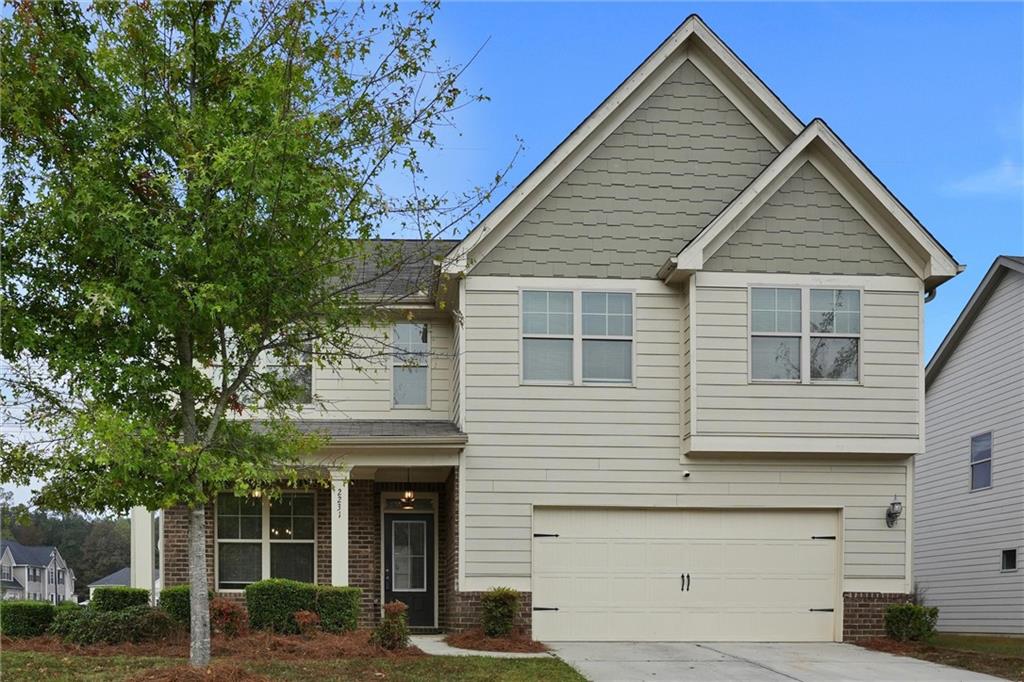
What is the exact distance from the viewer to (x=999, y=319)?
21.5 meters

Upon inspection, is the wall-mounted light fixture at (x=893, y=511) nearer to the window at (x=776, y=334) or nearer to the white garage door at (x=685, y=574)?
the white garage door at (x=685, y=574)

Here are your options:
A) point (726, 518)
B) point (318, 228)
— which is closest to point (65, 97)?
point (318, 228)

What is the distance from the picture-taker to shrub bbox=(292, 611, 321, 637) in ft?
46.8

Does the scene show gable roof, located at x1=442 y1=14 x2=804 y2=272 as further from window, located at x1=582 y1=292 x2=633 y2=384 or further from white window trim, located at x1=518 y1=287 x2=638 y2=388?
window, located at x1=582 y1=292 x2=633 y2=384

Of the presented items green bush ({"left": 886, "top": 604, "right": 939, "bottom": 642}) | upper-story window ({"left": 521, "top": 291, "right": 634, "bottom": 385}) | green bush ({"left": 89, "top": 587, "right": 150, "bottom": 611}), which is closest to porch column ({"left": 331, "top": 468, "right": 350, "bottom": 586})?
green bush ({"left": 89, "top": 587, "right": 150, "bottom": 611})

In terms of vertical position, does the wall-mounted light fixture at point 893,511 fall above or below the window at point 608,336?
below

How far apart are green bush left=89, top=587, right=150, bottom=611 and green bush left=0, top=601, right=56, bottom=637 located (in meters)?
0.80

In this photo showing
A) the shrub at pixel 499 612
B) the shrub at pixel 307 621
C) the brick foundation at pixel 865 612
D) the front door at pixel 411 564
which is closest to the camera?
the shrub at pixel 307 621

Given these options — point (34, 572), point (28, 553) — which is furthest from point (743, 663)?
A: point (34, 572)

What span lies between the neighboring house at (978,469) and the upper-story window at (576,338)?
29.6 feet

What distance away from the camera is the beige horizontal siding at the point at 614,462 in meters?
15.8

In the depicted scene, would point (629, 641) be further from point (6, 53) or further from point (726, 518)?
point (6, 53)


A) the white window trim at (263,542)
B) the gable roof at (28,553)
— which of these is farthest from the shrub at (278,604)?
the gable roof at (28,553)

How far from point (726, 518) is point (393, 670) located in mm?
6345
